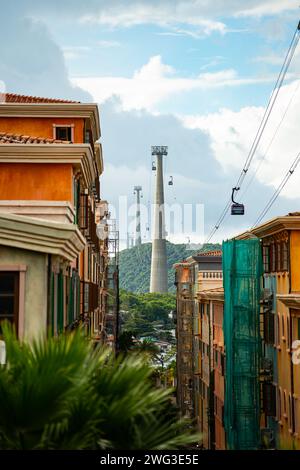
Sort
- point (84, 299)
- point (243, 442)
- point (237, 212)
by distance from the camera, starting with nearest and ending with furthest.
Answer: point (84, 299)
point (243, 442)
point (237, 212)

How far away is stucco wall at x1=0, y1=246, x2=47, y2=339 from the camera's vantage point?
52.7 feet

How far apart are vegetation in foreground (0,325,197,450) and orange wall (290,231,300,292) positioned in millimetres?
28486

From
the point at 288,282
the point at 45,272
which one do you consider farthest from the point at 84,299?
the point at 45,272

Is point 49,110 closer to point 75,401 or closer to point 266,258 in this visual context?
point 266,258

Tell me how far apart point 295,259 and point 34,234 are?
23.1 meters

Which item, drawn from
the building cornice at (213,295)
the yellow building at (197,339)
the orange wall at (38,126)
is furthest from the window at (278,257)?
the yellow building at (197,339)

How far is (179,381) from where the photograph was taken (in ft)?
255

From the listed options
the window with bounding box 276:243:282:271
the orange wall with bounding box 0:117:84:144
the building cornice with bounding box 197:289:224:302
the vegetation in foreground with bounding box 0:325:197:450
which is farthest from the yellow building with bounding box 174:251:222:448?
the vegetation in foreground with bounding box 0:325:197:450

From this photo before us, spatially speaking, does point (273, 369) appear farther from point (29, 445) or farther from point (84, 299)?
point (29, 445)

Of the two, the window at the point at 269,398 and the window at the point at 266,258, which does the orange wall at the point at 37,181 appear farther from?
the window at the point at 266,258

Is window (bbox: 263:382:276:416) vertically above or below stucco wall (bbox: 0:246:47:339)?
below

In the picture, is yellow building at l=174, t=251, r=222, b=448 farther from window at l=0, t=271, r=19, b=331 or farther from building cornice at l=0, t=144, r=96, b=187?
window at l=0, t=271, r=19, b=331

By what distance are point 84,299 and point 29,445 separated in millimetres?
23276

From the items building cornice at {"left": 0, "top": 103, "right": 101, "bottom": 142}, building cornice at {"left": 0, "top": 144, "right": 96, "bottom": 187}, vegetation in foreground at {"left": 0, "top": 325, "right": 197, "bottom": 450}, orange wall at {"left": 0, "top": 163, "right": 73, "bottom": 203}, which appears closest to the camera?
vegetation in foreground at {"left": 0, "top": 325, "right": 197, "bottom": 450}
